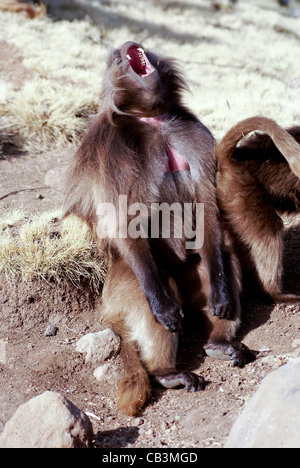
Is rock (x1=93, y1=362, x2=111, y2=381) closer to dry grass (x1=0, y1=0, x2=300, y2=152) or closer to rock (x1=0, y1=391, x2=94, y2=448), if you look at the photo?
rock (x1=0, y1=391, x2=94, y2=448)

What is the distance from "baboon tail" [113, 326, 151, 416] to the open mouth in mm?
1880

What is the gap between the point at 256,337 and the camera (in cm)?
386

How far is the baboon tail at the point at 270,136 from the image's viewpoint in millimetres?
3396

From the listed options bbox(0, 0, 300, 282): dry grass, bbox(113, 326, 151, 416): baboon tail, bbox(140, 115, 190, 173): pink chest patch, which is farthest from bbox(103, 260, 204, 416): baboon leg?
bbox(140, 115, 190, 173): pink chest patch

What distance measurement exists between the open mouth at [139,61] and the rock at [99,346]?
1.75 metres

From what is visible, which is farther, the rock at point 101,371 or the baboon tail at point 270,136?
the rock at point 101,371

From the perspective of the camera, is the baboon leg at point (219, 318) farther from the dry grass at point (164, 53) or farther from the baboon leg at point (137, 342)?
the dry grass at point (164, 53)

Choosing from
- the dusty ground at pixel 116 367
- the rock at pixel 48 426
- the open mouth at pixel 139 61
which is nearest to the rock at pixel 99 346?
the dusty ground at pixel 116 367

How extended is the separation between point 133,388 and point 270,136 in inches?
67.6

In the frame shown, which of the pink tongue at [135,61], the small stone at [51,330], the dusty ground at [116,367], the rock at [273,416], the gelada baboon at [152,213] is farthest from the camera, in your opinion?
the small stone at [51,330]

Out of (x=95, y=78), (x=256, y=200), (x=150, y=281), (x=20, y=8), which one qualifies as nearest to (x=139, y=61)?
(x=256, y=200)

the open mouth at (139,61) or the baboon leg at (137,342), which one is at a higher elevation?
the open mouth at (139,61)

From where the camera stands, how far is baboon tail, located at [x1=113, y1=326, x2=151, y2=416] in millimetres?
3213

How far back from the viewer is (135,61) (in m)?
3.88
